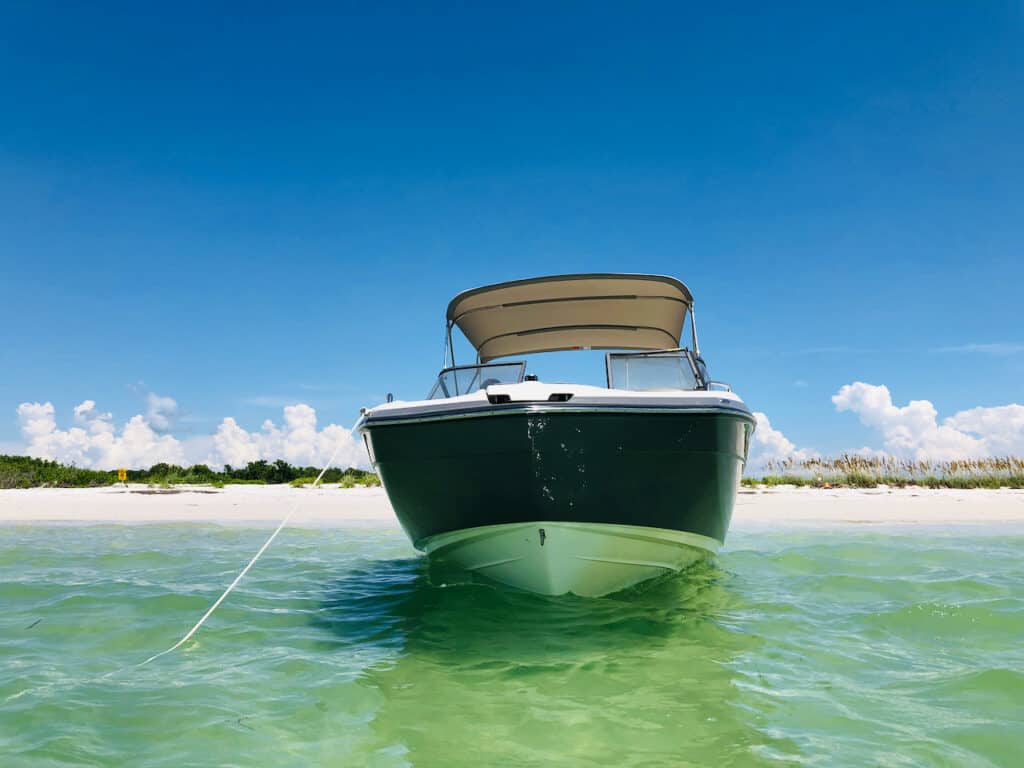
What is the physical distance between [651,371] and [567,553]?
198cm

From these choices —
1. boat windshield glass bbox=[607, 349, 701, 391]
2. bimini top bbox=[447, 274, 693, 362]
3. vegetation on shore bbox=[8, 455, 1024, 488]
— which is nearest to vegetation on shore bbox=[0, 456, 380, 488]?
vegetation on shore bbox=[8, 455, 1024, 488]

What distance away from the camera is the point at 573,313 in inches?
306

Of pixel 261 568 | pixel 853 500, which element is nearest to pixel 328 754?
pixel 261 568

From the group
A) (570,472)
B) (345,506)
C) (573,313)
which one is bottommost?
(345,506)

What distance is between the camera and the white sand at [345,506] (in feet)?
46.2

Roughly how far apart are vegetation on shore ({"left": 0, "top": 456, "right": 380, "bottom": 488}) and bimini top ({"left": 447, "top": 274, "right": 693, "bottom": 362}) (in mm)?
14222

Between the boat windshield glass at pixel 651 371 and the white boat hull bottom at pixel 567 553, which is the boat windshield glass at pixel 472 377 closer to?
the boat windshield glass at pixel 651 371

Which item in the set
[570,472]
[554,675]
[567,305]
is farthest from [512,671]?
[567,305]

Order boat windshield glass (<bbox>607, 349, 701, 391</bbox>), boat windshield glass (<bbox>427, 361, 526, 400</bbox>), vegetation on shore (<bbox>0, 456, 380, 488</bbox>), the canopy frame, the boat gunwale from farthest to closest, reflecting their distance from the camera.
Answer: vegetation on shore (<bbox>0, 456, 380, 488</bbox>) → the canopy frame → boat windshield glass (<bbox>427, 361, 526, 400</bbox>) → boat windshield glass (<bbox>607, 349, 701, 391</bbox>) → the boat gunwale

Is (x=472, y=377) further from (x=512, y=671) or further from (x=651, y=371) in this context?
(x=512, y=671)

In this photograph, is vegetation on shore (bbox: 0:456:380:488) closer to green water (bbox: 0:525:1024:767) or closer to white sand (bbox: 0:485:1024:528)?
white sand (bbox: 0:485:1024:528)

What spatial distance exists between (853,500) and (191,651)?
650 inches

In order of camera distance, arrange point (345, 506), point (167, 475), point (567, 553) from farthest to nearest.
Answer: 1. point (167, 475)
2. point (345, 506)
3. point (567, 553)

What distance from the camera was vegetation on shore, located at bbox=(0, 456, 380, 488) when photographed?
21031mm
